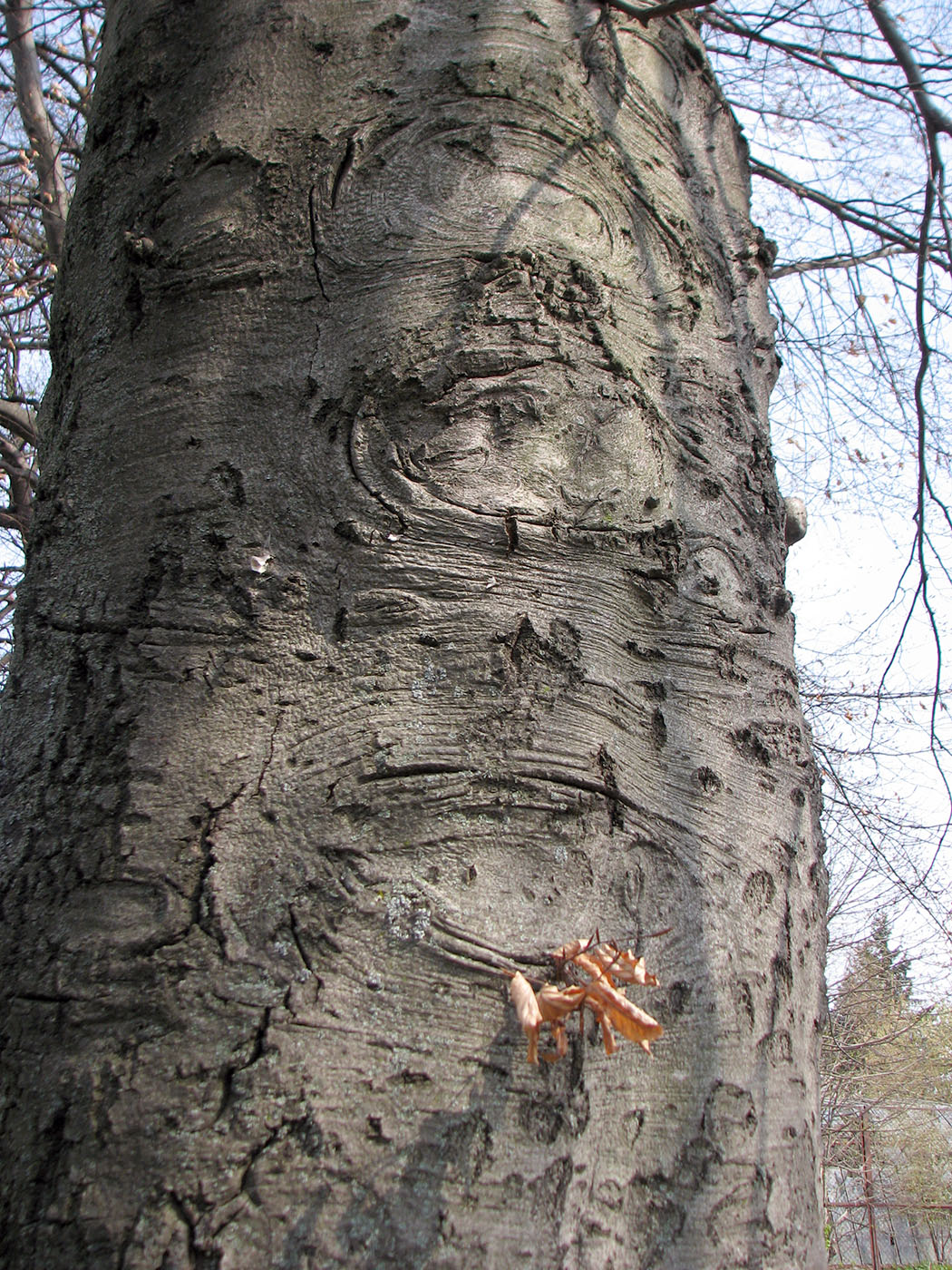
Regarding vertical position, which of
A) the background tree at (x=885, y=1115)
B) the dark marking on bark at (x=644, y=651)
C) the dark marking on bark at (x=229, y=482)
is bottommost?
the background tree at (x=885, y=1115)

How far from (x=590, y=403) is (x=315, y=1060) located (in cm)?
76

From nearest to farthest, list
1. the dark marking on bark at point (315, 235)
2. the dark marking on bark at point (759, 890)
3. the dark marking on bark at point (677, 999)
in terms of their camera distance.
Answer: the dark marking on bark at point (677, 999) → the dark marking on bark at point (759, 890) → the dark marking on bark at point (315, 235)

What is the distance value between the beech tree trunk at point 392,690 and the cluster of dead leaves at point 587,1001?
0.03 m

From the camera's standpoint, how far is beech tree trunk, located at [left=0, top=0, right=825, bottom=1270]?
2.28ft

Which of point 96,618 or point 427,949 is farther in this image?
point 96,618

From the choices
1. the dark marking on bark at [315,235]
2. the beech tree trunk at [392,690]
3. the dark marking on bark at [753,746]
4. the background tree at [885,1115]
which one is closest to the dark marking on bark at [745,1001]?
the beech tree trunk at [392,690]

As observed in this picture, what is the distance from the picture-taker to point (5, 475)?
554 cm

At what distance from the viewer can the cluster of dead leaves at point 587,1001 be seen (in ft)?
2.32

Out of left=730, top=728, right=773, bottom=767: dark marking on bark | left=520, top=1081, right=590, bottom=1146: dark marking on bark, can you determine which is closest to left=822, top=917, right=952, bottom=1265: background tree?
left=730, top=728, right=773, bottom=767: dark marking on bark

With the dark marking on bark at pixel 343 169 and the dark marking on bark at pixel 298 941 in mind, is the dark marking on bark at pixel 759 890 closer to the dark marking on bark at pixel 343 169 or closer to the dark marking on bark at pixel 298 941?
the dark marking on bark at pixel 298 941

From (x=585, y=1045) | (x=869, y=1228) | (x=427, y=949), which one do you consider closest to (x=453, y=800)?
(x=427, y=949)

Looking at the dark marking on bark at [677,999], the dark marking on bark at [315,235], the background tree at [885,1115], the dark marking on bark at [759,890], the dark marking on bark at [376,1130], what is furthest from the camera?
the background tree at [885,1115]

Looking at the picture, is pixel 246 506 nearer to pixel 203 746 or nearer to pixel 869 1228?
pixel 203 746

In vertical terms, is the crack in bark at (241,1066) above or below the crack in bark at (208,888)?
below
